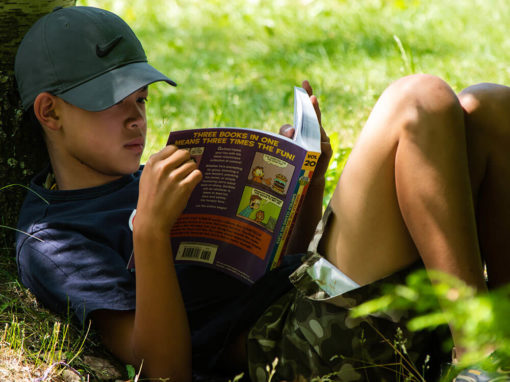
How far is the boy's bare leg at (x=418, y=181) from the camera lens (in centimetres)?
162

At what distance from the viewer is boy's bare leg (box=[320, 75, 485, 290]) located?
1.62 metres

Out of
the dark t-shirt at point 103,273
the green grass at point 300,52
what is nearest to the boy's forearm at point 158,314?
the dark t-shirt at point 103,273

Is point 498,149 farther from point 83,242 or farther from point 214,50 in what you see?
point 214,50

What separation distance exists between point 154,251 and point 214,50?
13.8 ft

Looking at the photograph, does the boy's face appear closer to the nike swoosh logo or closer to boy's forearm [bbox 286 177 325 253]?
the nike swoosh logo

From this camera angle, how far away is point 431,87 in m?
1.64

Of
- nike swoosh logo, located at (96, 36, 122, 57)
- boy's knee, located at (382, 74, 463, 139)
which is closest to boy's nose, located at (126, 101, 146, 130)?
nike swoosh logo, located at (96, 36, 122, 57)

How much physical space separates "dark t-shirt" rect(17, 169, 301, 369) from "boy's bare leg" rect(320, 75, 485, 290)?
1.37ft

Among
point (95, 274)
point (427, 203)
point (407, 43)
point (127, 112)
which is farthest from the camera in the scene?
point (407, 43)

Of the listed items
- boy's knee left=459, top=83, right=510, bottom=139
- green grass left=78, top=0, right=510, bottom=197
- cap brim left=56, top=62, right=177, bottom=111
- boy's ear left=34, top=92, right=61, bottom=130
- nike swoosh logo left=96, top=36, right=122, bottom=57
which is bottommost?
green grass left=78, top=0, right=510, bottom=197

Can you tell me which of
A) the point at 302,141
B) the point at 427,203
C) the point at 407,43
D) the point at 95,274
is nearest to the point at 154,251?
the point at 95,274

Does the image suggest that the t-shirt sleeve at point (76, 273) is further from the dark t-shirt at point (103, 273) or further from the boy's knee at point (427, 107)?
the boy's knee at point (427, 107)

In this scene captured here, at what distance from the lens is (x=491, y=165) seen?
1804 mm

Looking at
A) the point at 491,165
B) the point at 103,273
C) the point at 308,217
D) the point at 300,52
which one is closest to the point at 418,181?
the point at 491,165
